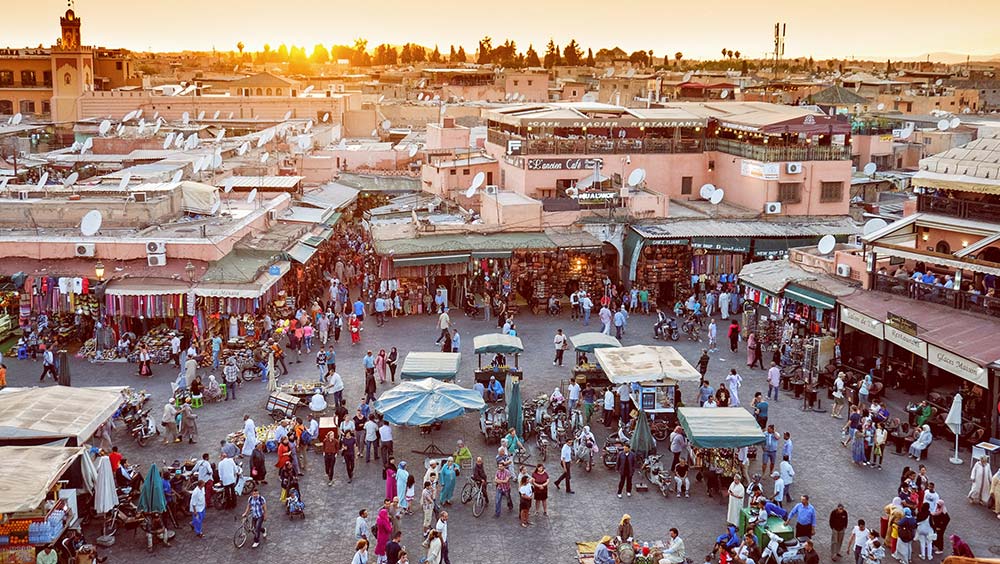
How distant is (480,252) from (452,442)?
10.8 metres

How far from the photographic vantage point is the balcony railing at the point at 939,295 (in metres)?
20.7

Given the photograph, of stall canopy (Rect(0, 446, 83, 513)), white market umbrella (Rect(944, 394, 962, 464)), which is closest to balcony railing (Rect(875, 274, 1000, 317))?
white market umbrella (Rect(944, 394, 962, 464))

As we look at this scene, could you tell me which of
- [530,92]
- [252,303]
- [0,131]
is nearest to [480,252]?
[252,303]

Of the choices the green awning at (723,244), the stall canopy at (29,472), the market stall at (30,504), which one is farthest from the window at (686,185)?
the market stall at (30,504)

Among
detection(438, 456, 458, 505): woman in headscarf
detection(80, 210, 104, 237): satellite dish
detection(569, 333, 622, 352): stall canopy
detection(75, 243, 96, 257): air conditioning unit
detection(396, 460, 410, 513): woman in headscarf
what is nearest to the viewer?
detection(396, 460, 410, 513): woman in headscarf

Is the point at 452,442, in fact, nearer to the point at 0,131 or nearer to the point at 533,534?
the point at 533,534

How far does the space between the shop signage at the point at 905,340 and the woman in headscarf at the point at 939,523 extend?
5561 millimetres

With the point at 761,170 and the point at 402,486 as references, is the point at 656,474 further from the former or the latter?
the point at 761,170

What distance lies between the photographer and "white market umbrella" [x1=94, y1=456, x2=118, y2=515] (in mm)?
14836

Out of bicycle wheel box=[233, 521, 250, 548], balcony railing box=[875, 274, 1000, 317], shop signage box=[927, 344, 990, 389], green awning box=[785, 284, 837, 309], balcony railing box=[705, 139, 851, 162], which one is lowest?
bicycle wheel box=[233, 521, 250, 548]

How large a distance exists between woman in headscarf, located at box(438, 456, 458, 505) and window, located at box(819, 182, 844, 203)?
73.6ft

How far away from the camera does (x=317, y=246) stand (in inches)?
1180

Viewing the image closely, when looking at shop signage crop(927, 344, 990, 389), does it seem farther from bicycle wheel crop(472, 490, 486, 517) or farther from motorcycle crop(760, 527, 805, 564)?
bicycle wheel crop(472, 490, 486, 517)

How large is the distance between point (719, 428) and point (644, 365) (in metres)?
3.19
